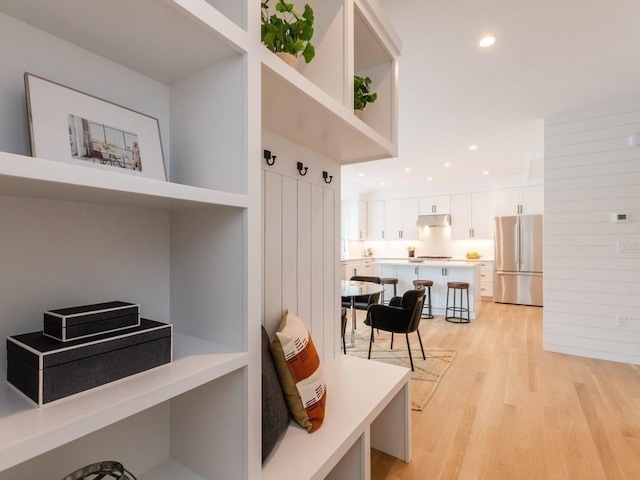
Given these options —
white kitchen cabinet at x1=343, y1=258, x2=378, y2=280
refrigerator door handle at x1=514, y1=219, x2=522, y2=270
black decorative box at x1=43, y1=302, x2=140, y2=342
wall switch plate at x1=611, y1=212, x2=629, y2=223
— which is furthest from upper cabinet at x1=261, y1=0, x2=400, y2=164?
refrigerator door handle at x1=514, y1=219, x2=522, y2=270

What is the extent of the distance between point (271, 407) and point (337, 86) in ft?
4.14

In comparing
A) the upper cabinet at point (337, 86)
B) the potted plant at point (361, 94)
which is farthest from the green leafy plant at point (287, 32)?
the potted plant at point (361, 94)

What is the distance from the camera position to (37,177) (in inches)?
19.7

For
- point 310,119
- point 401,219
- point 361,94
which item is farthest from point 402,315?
point 401,219

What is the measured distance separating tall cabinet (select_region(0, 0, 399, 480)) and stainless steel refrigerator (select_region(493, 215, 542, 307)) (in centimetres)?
663

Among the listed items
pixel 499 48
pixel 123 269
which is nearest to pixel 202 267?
pixel 123 269

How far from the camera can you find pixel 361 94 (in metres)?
1.66

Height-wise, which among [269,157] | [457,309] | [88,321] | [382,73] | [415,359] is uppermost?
[382,73]

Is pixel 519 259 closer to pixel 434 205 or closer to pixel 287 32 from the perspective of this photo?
pixel 434 205

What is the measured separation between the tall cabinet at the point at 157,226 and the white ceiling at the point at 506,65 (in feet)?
5.39

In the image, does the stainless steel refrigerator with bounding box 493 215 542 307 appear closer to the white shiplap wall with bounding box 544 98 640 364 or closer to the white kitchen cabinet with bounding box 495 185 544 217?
the white kitchen cabinet with bounding box 495 185 544 217

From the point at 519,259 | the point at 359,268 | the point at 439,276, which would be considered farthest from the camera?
the point at 359,268

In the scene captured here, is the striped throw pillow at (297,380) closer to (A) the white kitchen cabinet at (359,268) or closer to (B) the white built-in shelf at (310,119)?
(B) the white built-in shelf at (310,119)

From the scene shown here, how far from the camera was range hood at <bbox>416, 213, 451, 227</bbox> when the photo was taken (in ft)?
24.7
